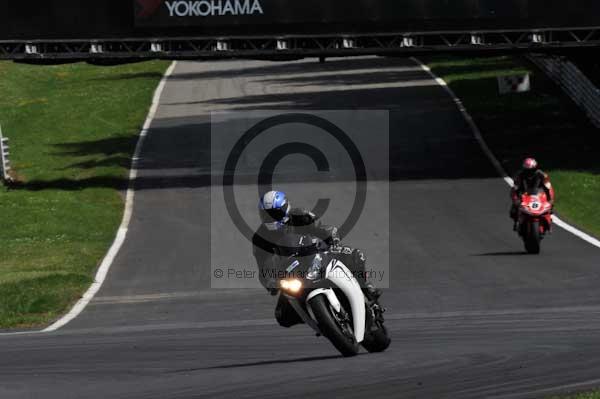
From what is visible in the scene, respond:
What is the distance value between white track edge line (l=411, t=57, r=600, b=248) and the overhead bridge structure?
3692mm

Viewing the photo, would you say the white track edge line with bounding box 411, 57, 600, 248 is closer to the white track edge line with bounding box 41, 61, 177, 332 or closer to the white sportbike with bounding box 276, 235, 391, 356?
the white track edge line with bounding box 41, 61, 177, 332

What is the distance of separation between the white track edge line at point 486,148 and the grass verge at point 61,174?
10.1m

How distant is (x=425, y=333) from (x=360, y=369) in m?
3.15

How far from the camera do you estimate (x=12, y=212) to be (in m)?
32.7

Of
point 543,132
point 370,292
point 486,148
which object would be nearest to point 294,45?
point 486,148

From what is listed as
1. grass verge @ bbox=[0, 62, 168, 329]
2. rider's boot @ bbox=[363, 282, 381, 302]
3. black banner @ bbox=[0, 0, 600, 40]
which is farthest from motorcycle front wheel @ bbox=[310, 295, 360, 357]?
black banner @ bbox=[0, 0, 600, 40]

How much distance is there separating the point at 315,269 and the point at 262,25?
2453cm

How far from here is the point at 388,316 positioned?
57.8ft

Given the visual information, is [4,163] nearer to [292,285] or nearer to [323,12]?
[323,12]

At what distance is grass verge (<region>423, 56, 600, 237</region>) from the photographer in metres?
32.4

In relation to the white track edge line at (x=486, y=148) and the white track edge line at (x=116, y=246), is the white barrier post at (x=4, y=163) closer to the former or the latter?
the white track edge line at (x=116, y=246)

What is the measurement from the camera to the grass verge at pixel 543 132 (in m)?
32.4

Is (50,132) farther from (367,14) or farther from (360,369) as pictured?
(360,369)

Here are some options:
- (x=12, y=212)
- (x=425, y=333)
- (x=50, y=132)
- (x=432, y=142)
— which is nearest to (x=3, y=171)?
(x=12, y=212)
